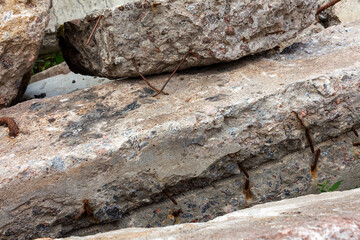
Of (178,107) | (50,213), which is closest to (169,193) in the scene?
(178,107)

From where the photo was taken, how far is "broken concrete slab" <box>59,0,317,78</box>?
7.41ft

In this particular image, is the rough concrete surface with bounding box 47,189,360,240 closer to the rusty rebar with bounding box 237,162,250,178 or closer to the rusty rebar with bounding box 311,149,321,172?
the rusty rebar with bounding box 237,162,250,178

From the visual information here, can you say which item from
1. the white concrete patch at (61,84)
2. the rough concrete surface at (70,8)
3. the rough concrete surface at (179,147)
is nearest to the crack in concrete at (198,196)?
the rough concrete surface at (179,147)

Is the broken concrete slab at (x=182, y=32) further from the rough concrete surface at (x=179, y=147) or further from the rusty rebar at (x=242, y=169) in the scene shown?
the rusty rebar at (x=242, y=169)

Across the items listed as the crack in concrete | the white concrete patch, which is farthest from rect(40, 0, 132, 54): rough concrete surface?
the crack in concrete

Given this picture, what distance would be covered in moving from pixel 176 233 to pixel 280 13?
1638 millimetres

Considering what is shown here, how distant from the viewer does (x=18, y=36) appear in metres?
2.19

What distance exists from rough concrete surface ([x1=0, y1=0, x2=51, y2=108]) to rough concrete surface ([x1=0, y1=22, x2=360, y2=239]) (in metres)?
0.18

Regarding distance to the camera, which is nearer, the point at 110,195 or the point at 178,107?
the point at 110,195

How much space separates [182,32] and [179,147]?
69cm

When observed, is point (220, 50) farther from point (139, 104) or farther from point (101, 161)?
point (101, 161)

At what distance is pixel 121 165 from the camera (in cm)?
192

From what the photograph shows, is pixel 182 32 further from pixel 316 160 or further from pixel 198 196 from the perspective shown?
pixel 316 160

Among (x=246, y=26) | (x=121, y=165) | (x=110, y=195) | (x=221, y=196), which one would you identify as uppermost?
(x=246, y=26)
